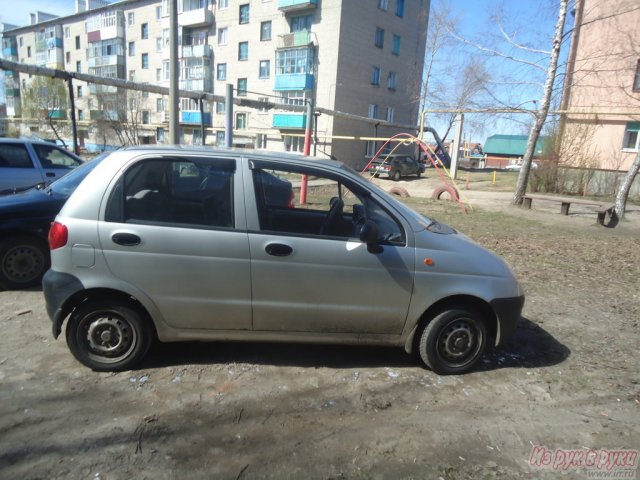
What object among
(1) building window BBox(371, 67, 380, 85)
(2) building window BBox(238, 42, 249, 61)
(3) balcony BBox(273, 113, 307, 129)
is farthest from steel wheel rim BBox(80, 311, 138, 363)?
(2) building window BBox(238, 42, 249, 61)

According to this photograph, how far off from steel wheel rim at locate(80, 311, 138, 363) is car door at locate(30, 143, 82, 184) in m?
5.74

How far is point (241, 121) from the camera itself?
1585 inches

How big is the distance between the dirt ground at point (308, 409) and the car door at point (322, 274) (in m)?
0.48

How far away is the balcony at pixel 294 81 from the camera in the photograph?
3525 centimetres

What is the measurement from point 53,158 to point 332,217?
697 cm

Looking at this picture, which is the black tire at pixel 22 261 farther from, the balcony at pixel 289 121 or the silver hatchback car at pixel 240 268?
the balcony at pixel 289 121

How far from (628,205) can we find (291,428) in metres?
17.6

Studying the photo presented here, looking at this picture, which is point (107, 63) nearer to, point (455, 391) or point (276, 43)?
point (276, 43)

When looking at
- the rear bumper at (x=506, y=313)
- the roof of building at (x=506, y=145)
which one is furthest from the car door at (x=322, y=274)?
the roof of building at (x=506, y=145)

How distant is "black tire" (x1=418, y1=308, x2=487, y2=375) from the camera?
A: 3.51m

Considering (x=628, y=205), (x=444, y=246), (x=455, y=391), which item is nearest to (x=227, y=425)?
(x=455, y=391)

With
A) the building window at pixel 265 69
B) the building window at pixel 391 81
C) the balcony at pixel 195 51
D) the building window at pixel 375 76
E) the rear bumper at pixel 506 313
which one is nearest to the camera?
the rear bumper at pixel 506 313

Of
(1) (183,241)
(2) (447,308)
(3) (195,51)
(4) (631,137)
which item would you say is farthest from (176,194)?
(3) (195,51)

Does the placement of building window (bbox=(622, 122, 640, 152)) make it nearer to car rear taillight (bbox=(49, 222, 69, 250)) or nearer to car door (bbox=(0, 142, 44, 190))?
car door (bbox=(0, 142, 44, 190))
